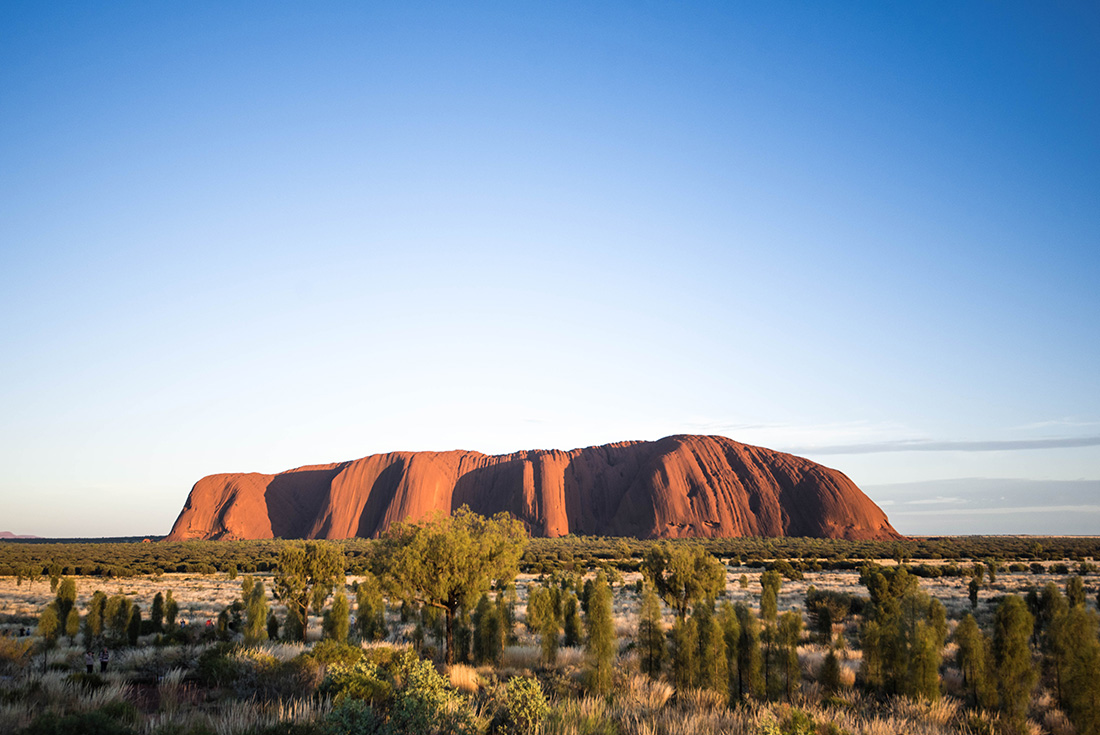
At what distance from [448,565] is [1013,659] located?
1274 cm

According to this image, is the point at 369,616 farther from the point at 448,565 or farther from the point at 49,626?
the point at 49,626

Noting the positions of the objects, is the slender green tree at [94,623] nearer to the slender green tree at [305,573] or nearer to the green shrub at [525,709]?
the slender green tree at [305,573]

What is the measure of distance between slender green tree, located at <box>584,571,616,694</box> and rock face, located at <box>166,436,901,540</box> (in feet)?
309

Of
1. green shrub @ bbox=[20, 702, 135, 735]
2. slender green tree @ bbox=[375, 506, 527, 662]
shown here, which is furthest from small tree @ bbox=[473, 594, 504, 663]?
green shrub @ bbox=[20, 702, 135, 735]

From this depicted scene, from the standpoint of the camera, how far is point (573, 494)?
120 meters

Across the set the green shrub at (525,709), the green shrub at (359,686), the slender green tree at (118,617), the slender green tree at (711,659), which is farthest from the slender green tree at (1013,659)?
the slender green tree at (118,617)

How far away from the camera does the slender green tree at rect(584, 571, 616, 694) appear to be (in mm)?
12328

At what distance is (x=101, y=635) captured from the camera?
22.1 metres

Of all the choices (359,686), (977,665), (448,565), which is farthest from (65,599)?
(977,665)

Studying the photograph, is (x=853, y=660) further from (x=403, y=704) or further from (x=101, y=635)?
(x=101, y=635)

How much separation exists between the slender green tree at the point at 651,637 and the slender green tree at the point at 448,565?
491cm

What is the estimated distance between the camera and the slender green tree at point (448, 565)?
16.9 meters

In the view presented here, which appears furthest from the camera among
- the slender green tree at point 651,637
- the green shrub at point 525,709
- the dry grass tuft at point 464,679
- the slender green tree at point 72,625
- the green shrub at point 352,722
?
the slender green tree at point 72,625

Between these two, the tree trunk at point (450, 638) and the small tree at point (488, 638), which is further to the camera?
Answer: the small tree at point (488, 638)
